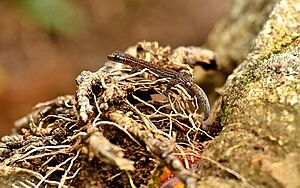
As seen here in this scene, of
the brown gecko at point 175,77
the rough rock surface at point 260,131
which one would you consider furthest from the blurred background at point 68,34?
the rough rock surface at point 260,131

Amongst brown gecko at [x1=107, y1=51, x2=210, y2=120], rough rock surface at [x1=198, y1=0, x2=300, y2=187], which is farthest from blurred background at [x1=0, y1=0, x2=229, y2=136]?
rough rock surface at [x1=198, y1=0, x2=300, y2=187]

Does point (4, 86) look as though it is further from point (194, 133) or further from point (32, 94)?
point (194, 133)

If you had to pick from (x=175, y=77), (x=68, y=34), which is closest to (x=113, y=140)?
(x=175, y=77)

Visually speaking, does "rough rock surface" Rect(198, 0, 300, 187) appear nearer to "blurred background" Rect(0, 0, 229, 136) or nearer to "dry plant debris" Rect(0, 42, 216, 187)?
"dry plant debris" Rect(0, 42, 216, 187)

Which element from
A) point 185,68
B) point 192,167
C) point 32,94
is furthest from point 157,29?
point 192,167

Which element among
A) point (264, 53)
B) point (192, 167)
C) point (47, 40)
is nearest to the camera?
point (192, 167)

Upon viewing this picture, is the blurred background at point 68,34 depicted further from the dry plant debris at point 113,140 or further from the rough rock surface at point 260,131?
the rough rock surface at point 260,131
